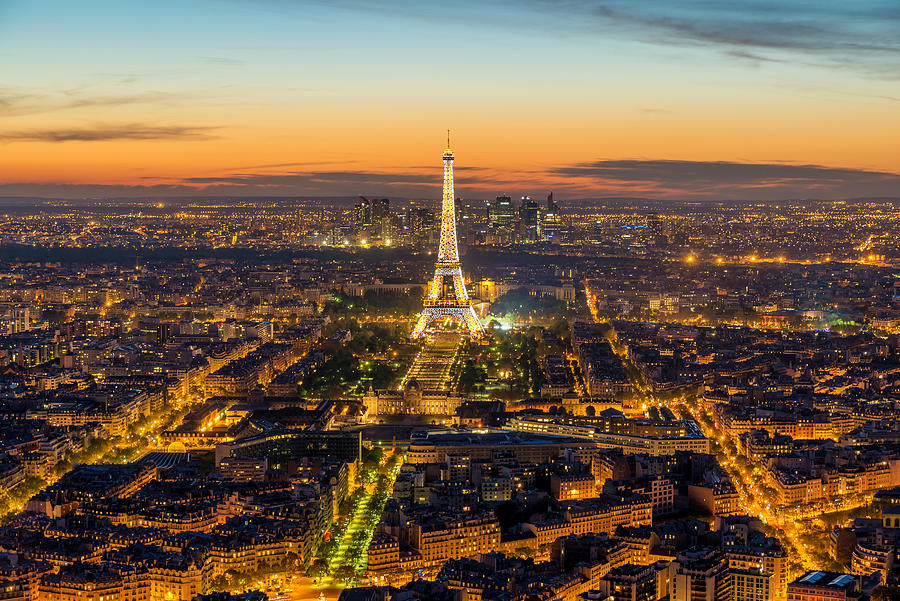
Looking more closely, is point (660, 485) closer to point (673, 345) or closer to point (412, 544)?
point (412, 544)

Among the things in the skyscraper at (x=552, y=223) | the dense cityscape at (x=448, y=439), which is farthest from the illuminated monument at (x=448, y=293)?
the skyscraper at (x=552, y=223)

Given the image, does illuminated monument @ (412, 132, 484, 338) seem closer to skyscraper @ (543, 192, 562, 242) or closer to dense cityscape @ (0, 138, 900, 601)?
dense cityscape @ (0, 138, 900, 601)

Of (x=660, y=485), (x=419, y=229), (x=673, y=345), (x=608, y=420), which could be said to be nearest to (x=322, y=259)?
(x=419, y=229)

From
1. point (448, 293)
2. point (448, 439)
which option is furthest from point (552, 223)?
point (448, 439)

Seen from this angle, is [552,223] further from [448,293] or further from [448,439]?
[448,439]

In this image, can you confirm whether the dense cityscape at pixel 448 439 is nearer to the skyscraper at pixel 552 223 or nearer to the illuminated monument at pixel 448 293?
the illuminated monument at pixel 448 293

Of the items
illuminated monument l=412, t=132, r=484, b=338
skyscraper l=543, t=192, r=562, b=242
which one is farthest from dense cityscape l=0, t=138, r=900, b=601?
skyscraper l=543, t=192, r=562, b=242

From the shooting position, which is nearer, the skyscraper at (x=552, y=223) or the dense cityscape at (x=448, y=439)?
the dense cityscape at (x=448, y=439)
